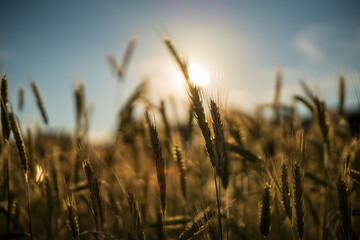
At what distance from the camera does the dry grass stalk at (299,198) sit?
1196mm

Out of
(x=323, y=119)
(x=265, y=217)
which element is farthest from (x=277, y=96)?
(x=265, y=217)

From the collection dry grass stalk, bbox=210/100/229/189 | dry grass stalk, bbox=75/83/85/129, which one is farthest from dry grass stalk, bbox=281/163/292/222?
dry grass stalk, bbox=75/83/85/129

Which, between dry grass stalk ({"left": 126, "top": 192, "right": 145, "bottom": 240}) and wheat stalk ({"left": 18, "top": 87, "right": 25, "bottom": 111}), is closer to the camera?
dry grass stalk ({"left": 126, "top": 192, "right": 145, "bottom": 240})

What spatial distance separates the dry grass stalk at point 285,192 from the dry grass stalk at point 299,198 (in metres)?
0.04

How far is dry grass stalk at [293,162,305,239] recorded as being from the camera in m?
1.20

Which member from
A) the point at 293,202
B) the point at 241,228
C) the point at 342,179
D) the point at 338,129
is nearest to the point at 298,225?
the point at 293,202

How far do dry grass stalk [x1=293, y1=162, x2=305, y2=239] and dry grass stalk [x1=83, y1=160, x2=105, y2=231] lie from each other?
45.2 inches

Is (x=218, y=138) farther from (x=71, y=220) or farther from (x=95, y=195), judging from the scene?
(x=71, y=220)

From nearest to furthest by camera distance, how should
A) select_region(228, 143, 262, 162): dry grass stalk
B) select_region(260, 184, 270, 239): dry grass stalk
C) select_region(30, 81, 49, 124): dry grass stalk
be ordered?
select_region(260, 184, 270, 239): dry grass stalk < select_region(228, 143, 262, 162): dry grass stalk < select_region(30, 81, 49, 124): dry grass stalk

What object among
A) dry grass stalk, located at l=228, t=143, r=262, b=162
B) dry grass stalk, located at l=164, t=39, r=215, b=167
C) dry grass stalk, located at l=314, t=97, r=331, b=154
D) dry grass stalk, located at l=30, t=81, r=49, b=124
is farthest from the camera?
dry grass stalk, located at l=30, t=81, r=49, b=124

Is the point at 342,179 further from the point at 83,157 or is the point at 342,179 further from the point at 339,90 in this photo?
the point at 339,90

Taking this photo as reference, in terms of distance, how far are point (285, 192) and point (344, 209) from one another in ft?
1.08

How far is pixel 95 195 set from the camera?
1308 mm

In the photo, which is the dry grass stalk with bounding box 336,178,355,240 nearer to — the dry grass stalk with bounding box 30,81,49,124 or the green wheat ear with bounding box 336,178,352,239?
the green wheat ear with bounding box 336,178,352,239
